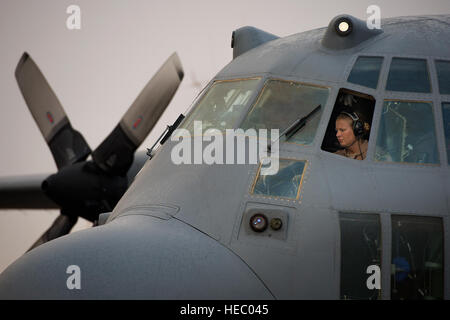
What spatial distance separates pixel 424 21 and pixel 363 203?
290 centimetres

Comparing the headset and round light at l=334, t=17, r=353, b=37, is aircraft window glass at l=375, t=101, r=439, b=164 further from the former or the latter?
round light at l=334, t=17, r=353, b=37

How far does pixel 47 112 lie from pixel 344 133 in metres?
12.4

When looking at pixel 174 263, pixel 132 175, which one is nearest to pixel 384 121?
pixel 174 263

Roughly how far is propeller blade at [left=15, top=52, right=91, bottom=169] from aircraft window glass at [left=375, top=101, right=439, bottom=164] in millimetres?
11894

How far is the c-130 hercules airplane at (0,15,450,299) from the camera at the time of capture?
5121 millimetres

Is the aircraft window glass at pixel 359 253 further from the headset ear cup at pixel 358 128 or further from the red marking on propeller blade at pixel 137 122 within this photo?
the red marking on propeller blade at pixel 137 122

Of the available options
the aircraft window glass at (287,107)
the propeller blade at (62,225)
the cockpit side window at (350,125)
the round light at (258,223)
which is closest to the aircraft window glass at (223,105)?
the aircraft window glass at (287,107)

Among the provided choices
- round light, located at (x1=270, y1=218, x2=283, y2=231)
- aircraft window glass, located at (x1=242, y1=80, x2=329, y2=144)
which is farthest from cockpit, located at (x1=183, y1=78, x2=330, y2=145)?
round light, located at (x1=270, y1=218, x2=283, y2=231)

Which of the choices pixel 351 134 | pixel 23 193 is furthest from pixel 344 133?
pixel 23 193

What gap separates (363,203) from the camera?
19.0ft

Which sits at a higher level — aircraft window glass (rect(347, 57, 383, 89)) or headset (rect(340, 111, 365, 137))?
aircraft window glass (rect(347, 57, 383, 89))

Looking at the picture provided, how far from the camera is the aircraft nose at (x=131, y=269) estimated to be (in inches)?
191

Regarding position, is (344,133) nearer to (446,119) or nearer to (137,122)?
(446,119)
